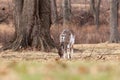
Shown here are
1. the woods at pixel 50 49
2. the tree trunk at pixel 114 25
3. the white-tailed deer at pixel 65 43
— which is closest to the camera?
the woods at pixel 50 49

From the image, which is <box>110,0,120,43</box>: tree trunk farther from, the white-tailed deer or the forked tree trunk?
the white-tailed deer

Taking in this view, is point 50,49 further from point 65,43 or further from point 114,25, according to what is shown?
point 114,25

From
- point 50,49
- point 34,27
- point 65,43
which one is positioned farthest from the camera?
point 34,27

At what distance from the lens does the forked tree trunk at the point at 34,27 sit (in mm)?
25875

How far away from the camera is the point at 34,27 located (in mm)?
26156

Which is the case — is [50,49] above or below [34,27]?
below

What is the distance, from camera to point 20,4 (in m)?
27.8

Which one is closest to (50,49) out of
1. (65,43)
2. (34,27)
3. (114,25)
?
(34,27)

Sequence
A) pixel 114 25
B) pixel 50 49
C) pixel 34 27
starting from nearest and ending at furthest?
pixel 50 49 < pixel 34 27 < pixel 114 25

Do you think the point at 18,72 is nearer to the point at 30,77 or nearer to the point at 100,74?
the point at 30,77

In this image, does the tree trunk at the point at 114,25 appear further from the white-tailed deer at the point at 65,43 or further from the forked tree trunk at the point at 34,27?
the white-tailed deer at the point at 65,43

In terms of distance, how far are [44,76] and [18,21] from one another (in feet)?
68.4

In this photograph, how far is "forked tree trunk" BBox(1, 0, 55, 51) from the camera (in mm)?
25875

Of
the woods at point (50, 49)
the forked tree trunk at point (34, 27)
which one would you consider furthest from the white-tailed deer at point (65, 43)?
the forked tree trunk at point (34, 27)
